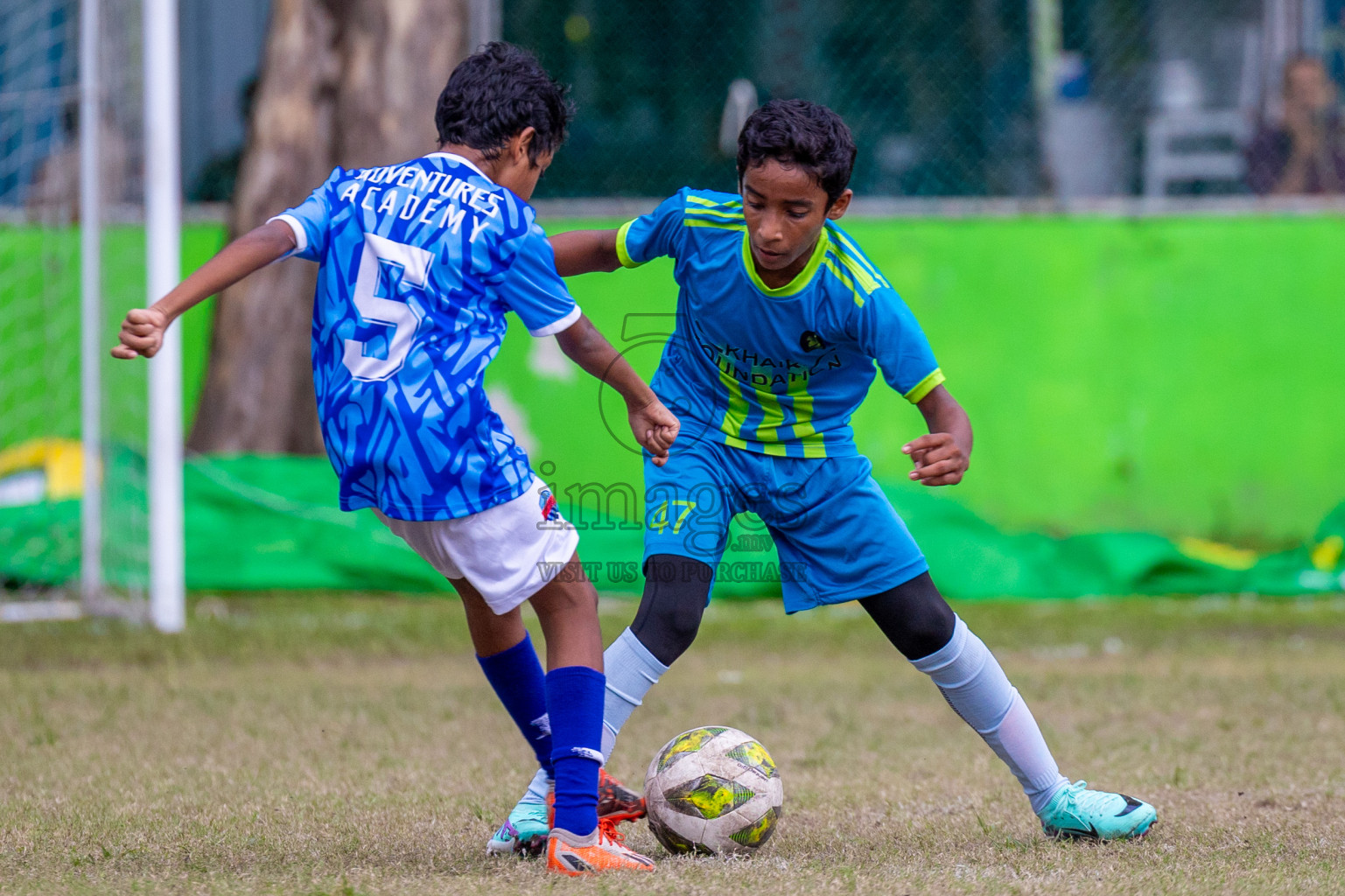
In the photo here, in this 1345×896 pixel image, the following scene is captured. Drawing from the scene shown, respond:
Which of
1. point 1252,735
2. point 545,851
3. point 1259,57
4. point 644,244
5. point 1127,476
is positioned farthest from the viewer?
point 1259,57

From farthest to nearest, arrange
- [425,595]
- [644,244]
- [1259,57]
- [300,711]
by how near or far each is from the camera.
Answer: [1259,57]
[425,595]
[300,711]
[644,244]

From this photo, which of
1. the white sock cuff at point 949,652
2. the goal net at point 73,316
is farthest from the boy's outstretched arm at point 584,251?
the goal net at point 73,316

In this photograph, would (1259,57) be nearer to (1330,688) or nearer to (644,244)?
(1330,688)

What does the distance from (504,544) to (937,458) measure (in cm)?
89

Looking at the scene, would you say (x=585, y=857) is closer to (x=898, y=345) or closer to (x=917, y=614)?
(x=917, y=614)

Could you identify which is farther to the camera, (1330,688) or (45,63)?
(45,63)

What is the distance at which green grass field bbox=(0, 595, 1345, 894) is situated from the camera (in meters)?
3.09

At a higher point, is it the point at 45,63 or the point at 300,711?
the point at 45,63

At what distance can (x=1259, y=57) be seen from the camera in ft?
30.6

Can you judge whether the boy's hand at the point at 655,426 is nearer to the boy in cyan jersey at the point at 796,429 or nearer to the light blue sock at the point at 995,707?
the boy in cyan jersey at the point at 796,429

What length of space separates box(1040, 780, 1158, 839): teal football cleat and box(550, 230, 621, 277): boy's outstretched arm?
62.4 inches

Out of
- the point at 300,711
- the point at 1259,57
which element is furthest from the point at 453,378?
the point at 1259,57

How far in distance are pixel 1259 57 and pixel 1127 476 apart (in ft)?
9.07

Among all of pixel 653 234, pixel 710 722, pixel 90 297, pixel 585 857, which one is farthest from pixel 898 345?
pixel 90 297
